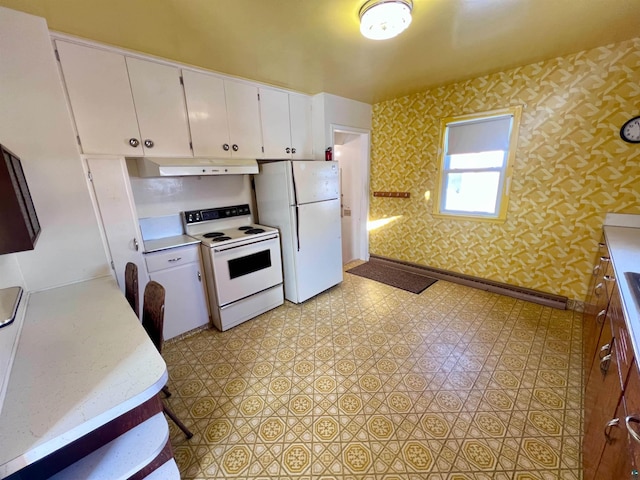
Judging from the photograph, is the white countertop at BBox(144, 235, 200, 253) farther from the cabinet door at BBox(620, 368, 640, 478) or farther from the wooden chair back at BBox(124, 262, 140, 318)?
the cabinet door at BBox(620, 368, 640, 478)

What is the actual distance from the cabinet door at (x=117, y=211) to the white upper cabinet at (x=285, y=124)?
1371 mm

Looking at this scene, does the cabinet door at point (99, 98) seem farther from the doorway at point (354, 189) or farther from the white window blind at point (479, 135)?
the white window blind at point (479, 135)

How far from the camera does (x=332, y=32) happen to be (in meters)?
1.84

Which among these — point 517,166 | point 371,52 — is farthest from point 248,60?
point 517,166

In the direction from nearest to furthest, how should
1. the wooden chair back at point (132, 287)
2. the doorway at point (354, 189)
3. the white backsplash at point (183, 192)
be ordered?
the wooden chair back at point (132, 287)
the white backsplash at point (183, 192)
the doorway at point (354, 189)

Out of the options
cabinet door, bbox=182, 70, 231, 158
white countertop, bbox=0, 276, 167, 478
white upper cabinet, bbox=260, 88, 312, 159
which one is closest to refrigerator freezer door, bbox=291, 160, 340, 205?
white upper cabinet, bbox=260, 88, 312, 159

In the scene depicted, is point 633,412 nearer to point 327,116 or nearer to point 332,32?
point 332,32

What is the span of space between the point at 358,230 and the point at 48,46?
12.2 ft

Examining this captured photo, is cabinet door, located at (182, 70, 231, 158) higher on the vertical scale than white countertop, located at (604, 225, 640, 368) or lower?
higher

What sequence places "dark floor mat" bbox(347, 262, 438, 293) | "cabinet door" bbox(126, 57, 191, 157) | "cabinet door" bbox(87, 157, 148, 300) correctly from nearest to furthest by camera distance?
"cabinet door" bbox(87, 157, 148, 300) < "cabinet door" bbox(126, 57, 191, 157) < "dark floor mat" bbox(347, 262, 438, 293)

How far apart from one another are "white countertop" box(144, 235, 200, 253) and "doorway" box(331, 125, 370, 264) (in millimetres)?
2377

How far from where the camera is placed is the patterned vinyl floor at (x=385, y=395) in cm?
141

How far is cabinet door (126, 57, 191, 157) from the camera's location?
2064mm

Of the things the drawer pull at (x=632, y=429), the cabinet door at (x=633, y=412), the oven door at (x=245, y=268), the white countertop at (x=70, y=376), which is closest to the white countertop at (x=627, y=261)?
the cabinet door at (x=633, y=412)
